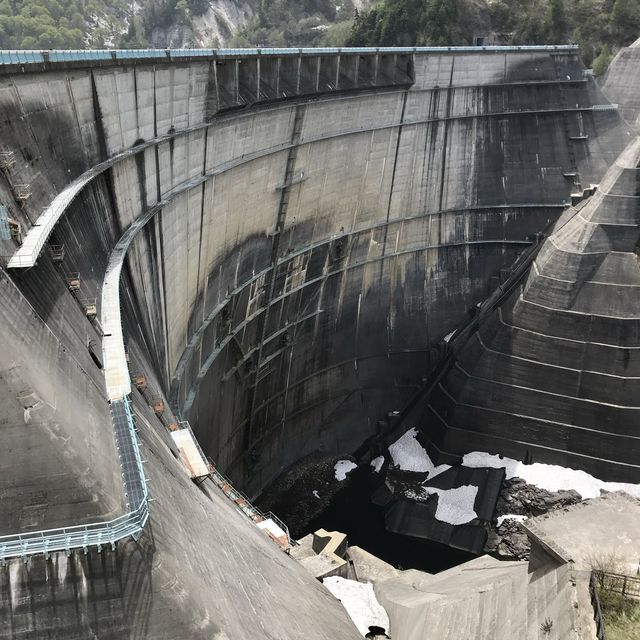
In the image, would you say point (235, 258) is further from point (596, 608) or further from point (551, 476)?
point (551, 476)

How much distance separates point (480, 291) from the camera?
132 feet

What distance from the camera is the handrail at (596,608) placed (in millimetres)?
15234

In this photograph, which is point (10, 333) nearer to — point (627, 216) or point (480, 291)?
point (627, 216)

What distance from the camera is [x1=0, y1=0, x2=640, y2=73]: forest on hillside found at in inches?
2280

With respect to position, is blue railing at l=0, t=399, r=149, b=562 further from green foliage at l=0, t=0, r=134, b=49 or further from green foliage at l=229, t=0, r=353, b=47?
green foliage at l=0, t=0, r=134, b=49

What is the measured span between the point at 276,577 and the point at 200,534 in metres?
3.04

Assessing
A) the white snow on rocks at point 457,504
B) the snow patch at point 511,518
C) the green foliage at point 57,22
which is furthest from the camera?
the green foliage at point 57,22

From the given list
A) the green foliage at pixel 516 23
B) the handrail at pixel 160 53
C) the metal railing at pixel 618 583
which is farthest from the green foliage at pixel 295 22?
the metal railing at pixel 618 583

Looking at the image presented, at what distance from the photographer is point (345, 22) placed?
290 ft

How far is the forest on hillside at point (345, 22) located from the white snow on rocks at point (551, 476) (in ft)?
108

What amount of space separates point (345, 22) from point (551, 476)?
70.9m

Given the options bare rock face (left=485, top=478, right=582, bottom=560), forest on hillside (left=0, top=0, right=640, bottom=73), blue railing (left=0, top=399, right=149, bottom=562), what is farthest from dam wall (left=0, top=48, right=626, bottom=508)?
forest on hillside (left=0, top=0, right=640, bottom=73)

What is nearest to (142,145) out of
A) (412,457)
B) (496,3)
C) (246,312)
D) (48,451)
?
(246,312)

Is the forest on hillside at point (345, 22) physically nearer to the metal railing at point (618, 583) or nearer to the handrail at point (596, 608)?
the metal railing at point (618, 583)
